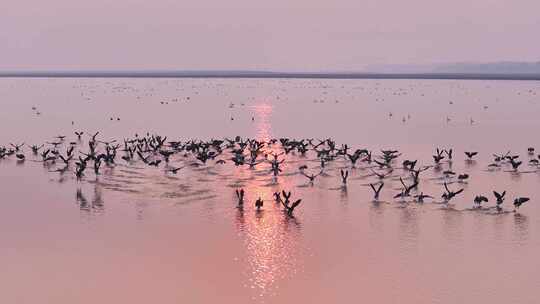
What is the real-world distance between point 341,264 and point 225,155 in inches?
688

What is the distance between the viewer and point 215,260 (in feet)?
50.5

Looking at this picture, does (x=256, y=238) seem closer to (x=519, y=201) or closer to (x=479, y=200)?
(x=479, y=200)

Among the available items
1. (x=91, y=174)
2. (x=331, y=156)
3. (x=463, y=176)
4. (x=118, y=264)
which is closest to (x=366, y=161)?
(x=331, y=156)

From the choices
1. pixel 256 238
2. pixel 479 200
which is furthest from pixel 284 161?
pixel 256 238

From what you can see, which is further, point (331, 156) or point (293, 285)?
point (331, 156)

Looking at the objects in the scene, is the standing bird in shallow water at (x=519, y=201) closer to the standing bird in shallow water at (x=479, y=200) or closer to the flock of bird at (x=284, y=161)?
the flock of bird at (x=284, y=161)

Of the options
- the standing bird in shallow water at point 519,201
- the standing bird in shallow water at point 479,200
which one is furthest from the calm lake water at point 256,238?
the standing bird in shallow water at point 519,201

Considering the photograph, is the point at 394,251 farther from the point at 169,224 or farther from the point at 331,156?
the point at 331,156

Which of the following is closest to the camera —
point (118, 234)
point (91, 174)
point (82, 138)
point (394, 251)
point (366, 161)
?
point (394, 251)

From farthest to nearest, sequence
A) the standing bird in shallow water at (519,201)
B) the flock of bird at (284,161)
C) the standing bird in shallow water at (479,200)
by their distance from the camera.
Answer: the flock of bird at (284,161) → the standing bird in shallow water at (479,200) → the standing bird in shallow water at (519,201)

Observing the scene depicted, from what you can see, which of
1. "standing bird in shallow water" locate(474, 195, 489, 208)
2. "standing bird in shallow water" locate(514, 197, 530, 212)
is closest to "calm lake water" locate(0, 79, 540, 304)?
"standing bird in shallow water" locate(474, 195, 489, 208)

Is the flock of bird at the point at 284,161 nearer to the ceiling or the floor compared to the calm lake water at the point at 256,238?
nearer to the ceiling

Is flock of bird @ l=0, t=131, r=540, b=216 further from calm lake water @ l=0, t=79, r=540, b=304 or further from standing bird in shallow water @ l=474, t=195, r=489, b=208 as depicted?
calm lake water @ l=0, t=79, r=540, b=304

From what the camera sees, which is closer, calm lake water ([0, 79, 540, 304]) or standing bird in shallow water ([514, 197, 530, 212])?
calm lake water ([0, 79, 540, 304])
